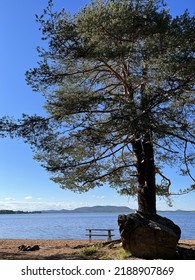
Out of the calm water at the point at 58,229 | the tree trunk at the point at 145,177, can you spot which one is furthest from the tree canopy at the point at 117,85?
the calm water at the point at 58,229

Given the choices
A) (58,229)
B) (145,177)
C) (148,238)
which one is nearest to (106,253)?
(148,238)

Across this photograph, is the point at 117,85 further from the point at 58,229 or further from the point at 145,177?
the point at 58,229

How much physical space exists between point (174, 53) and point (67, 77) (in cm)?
402

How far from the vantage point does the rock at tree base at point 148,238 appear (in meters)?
8.53

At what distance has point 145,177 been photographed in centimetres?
1084

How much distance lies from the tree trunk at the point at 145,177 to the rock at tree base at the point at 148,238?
1627mm

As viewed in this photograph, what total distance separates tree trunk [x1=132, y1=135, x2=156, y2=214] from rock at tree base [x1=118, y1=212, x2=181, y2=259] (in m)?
1.63

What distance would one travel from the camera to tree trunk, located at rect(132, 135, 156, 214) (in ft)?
34.9

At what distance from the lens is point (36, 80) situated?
34.5 ft

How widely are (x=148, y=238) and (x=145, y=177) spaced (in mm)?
2579

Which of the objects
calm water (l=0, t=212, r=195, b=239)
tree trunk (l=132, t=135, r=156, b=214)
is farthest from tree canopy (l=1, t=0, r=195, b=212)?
calm water (l=0, t=212, r=195, b=239)
